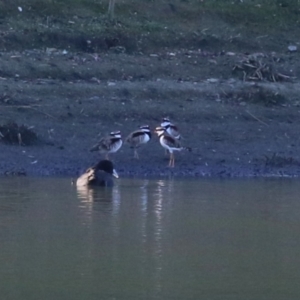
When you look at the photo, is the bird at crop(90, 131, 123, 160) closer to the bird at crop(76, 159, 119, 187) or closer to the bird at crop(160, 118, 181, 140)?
the bird at crop(160, 118, 181, 140)

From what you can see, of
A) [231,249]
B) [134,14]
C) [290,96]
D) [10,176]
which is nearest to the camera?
[231,249]

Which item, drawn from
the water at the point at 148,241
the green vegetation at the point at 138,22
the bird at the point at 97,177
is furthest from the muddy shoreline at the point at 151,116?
the water at the point at 148,241

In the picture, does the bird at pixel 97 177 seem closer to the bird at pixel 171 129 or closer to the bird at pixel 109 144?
the bird at pixel 109 144

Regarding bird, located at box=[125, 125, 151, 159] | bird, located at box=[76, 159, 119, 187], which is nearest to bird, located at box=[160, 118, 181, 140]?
bird, located at box=[125, 125, 151, 159]

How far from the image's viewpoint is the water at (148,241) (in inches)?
342

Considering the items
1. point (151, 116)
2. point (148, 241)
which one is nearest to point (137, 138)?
point (151, 116)

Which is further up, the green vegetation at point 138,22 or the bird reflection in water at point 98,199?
the green vegetation at point 138,22

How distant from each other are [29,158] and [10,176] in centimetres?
96

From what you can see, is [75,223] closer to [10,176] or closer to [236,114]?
[10,176]

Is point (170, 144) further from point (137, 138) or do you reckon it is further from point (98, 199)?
point (98, 199)

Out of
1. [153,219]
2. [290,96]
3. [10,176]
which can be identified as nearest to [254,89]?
[290,96]

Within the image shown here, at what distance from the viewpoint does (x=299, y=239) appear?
419 inches

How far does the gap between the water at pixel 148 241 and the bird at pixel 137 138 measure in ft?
7.01

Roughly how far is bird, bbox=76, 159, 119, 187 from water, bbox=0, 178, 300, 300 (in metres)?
0.14
